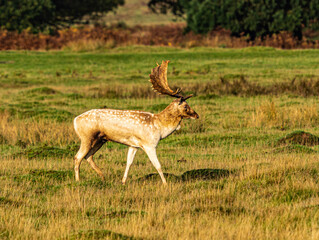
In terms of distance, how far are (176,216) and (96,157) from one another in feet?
20.2

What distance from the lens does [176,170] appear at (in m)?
12.7

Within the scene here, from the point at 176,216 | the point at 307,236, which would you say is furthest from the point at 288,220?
the point at 176,216

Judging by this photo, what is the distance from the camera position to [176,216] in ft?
29.3

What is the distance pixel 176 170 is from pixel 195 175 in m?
1.01

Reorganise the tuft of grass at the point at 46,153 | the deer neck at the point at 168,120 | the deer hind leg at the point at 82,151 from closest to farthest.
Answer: the deer neck at the point at 168,120 < the deer hind leg at the point at 82,151 < the tuft of grass at the point at 46,153

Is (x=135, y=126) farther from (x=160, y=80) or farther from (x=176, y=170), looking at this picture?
(x=176, y=170)

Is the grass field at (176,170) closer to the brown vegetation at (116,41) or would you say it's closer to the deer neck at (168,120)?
the deer neck at (168,120)

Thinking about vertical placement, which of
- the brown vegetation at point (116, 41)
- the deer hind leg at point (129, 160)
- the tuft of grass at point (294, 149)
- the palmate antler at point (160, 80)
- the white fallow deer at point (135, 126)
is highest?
the palmate antler at point (160, 80)

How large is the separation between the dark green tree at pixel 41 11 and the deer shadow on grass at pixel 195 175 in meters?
43.5

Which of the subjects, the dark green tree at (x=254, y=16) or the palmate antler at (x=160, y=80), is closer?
the palmate antler at (x=160, y=80)

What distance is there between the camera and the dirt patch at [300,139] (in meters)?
15.9

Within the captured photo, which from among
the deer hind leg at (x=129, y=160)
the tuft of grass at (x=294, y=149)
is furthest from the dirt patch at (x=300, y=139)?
the deer hind leg at (x=129, y=160)

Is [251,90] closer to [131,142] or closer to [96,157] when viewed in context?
[96,157]

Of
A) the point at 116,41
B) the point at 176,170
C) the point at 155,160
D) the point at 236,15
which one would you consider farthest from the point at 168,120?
the point at 236,15
